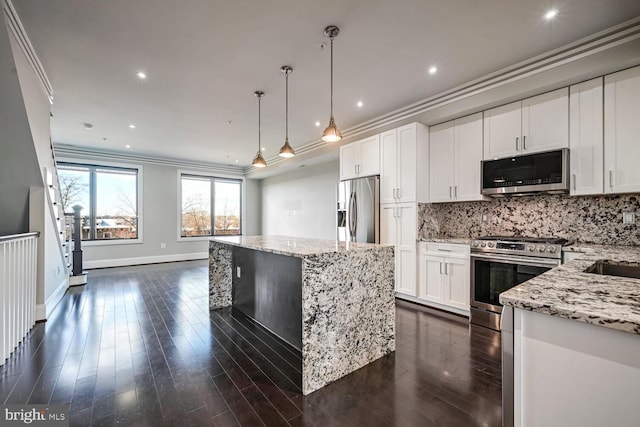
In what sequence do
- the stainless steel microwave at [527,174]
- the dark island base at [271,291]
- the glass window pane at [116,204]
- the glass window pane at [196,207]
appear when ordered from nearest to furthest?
the dark island base at [271,291]
the stainless steel microwave at [527,174]
the glass window pane at [116,204]
the glass window pane at [196,207]

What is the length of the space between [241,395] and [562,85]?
3839mm

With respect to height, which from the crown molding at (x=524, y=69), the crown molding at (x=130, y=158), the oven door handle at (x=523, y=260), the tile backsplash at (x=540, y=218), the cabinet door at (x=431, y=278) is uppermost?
the crown molding at (x=524, y=69)

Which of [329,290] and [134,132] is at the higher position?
[134,132]

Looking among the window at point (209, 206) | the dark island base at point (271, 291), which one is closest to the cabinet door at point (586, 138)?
the dark island base at point (271, 291)

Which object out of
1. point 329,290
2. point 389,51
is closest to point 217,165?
point 389,51

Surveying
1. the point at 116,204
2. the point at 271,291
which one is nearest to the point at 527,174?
the point at 271,291

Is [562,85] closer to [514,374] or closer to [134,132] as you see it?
[514,374]

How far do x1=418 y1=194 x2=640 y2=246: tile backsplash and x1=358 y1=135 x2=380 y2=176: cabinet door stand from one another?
0.93 m

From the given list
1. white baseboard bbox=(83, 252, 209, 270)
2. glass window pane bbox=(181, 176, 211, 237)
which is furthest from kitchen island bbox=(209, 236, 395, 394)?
glass window pane bbox=(181, 176, 211, 237)

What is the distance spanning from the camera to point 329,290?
203cm

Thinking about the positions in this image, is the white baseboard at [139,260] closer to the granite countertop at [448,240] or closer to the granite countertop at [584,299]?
the granite countertop at [448,240]

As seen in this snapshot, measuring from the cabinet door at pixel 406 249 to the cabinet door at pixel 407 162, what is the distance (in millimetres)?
159

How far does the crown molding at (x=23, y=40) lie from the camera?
6.82 ft

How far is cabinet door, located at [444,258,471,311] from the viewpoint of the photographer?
324 cm
